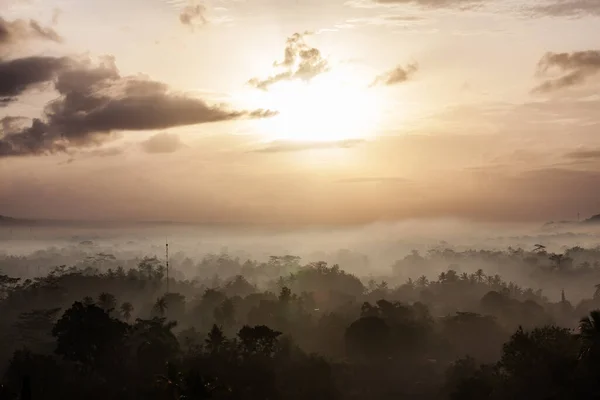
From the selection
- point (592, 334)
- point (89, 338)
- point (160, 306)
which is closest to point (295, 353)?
point (89, 338)

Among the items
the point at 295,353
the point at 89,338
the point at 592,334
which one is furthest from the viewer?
the point at 295,353

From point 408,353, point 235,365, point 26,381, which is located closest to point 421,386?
point 408,353

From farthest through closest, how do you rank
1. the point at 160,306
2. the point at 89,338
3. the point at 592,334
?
1. the point at 160,306
2. the point at 89,338
3. the point at 592,334

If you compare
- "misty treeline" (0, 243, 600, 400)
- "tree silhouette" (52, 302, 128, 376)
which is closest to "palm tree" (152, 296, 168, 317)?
"misty treeline" (0, 243, 600, 400)

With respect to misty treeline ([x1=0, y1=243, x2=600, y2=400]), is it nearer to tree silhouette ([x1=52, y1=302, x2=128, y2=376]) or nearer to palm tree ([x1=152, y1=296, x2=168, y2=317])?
tree silhouette ([x1=52, y1=302, x2=128, y2=376])

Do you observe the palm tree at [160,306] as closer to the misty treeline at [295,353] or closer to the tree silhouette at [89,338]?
the misty treeline at [295,353]

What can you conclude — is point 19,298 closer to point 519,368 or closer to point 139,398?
point 139,398

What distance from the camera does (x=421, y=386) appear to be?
306ft

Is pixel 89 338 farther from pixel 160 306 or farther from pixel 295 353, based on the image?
pixel 160 306

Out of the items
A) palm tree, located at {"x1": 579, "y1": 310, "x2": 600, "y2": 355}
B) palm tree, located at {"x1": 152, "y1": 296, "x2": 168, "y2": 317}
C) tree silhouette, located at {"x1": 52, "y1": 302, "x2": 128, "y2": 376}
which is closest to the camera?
palm tree, located at {"x1": 579, "y1": 310, "x2": 600, "y2": 355}

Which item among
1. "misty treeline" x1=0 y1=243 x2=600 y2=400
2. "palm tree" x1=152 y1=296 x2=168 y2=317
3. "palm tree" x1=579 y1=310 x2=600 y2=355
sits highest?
"palm tree" x1=579 y1=310 x2=600 y2=355

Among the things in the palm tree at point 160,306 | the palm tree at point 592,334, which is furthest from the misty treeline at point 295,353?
the palm tree at point 160,306

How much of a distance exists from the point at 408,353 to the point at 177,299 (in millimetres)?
64380

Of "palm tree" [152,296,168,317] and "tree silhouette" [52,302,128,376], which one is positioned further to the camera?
"palm tree" [152,296,168,317]
